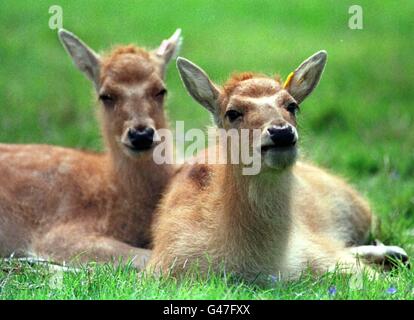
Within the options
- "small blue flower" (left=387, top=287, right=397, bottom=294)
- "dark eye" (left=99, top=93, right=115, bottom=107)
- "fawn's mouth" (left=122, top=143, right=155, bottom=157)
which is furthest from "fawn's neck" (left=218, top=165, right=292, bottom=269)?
"dark eye" (left=99, top=93, right=115, bottom=107)

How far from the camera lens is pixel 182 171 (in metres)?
11.4

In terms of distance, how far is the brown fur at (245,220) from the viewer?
932cm

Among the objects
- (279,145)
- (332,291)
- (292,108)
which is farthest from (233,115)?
(332,291)

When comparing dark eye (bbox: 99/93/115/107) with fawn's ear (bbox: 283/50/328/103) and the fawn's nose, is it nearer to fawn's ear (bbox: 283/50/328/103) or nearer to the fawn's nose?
fawn's ear (bbox: 283/50/328/103)

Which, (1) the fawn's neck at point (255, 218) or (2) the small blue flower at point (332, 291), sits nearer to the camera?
(2) the small blue flower at point (332, 291)

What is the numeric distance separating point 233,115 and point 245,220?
3.13ft

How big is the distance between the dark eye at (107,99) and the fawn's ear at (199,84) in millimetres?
2060

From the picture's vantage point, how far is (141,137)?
36.8ft

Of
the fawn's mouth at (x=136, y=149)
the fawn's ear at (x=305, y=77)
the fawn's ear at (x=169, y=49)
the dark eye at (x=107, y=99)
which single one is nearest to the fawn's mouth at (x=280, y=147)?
the fawn's ear at (x=305, y=77)

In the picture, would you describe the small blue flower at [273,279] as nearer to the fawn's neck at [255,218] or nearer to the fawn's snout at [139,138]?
the fawn's neck at [255,218]
